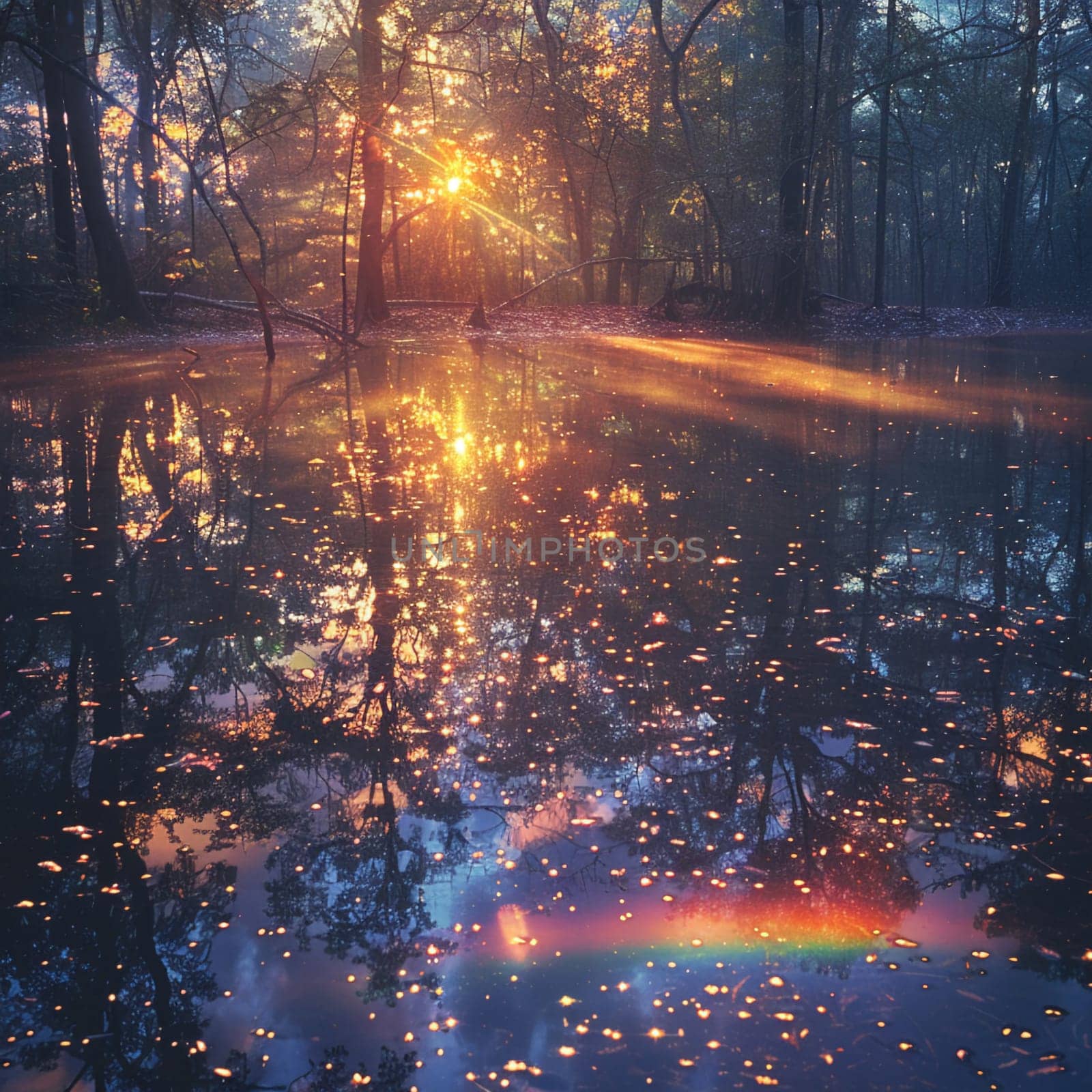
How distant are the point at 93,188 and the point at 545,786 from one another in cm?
1966

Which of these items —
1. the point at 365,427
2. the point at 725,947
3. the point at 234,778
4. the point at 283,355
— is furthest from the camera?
the point at 283,355

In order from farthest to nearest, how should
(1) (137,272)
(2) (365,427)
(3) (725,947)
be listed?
(1) (137,272) → (2) (365,427) → (3) (725,947)

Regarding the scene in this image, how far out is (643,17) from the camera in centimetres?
3819

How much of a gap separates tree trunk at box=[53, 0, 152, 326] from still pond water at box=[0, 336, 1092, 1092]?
1329 centimetres

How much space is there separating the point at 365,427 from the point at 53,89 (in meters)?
13.4

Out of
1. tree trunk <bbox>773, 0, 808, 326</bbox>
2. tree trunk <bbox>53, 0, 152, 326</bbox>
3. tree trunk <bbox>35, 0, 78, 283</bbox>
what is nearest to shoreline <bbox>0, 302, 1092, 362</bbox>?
tree trunk <bbox>773, 0, 808, 326</bbox>

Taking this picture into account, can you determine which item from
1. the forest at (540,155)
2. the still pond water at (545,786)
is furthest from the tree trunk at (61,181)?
the still pond water at (545,786)

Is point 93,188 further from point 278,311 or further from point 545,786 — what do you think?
point 545,786

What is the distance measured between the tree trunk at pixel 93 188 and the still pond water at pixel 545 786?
13291 mm

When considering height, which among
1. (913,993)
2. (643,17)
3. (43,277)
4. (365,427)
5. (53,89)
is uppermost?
(643,17)

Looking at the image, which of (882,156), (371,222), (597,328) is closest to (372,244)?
(371,222)

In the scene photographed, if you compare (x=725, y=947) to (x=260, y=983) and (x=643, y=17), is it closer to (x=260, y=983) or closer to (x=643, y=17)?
(x=260, y=983)

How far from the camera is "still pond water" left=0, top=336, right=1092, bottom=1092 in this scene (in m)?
2.69

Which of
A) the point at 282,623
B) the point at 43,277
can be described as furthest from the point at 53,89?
the point at 282,623
